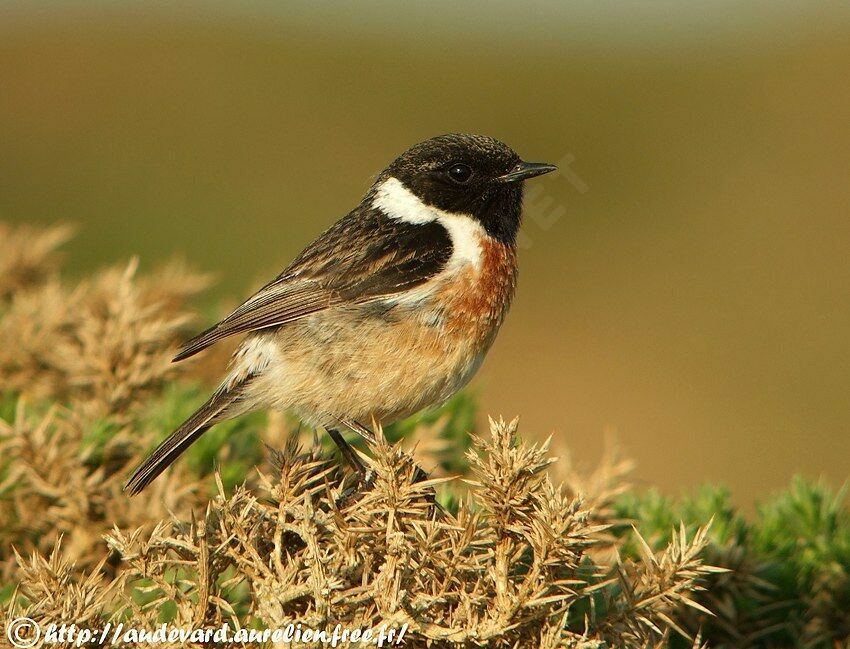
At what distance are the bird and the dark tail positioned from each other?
0.04ft

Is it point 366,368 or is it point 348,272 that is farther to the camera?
point 348,272

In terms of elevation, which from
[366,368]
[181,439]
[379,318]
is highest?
[379,318]

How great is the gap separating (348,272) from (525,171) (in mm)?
986

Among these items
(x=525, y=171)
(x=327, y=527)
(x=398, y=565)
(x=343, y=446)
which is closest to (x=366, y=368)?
(x=343, y=446)

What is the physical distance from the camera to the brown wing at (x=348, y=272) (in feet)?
14.2

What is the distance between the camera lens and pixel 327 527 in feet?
8.39

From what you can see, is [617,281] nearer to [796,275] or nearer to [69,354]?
[796,275]

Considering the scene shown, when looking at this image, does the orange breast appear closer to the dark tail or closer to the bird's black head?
the bird's black head

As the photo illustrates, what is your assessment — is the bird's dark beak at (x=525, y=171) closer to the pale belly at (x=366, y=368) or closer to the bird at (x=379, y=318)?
the bird at (x=379, y=318)

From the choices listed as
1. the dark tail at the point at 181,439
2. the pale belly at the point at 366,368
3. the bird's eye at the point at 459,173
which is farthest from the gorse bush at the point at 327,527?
the bird's eye at the point at 459,173

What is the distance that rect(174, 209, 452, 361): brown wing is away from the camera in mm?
4332

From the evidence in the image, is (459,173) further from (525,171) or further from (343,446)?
(343,446)

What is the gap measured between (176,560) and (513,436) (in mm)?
944

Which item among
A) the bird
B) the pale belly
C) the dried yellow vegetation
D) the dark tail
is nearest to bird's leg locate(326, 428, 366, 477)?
the bird
